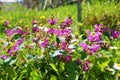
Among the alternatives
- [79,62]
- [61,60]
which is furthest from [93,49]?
[61,60]

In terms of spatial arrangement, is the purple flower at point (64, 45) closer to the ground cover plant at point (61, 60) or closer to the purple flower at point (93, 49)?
the ground cover plant at point (61, 60)

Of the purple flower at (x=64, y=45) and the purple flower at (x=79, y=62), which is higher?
the purple flower at (x=64, y=45)

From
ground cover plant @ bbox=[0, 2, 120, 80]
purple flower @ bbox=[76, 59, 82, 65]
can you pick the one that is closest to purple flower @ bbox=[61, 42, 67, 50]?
ground cover plant @ bbox=[0, 2, 120, 80]

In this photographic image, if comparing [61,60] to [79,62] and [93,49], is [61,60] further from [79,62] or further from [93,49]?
[93,49]

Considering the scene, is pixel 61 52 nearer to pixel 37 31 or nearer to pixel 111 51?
pixel 111 51

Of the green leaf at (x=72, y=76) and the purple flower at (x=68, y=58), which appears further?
the purple flower at (x=68, y=58)

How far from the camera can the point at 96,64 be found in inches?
103

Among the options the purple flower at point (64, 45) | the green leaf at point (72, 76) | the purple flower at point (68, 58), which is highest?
the purple flower at point (64, 45)

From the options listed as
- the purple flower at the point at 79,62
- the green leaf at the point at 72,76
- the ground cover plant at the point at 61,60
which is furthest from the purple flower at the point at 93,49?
the green leaf at the point at 72,76

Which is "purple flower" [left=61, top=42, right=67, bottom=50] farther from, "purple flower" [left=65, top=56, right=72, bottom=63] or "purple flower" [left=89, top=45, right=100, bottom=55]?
"purple flower" [left=89, top=45, right=100, bottom=55]

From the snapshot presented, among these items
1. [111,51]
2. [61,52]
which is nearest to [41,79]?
[61,52]

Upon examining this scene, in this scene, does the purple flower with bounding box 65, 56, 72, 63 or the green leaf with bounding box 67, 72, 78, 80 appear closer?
the green leaf with bounding box 67, 72, 78, 80

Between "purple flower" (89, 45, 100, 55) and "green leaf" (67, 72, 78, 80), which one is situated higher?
"purple flower" (89, 45, 100, 55)

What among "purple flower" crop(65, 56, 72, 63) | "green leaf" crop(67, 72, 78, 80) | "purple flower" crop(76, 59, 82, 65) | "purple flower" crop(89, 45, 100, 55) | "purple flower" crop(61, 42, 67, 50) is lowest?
"green leaf" crop(67, 72, 78, 80)
